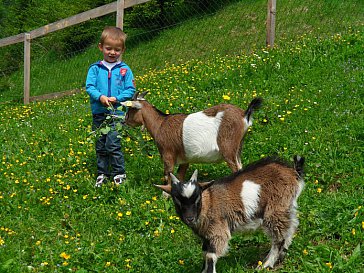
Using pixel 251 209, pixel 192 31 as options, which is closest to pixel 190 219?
pixel 251 209

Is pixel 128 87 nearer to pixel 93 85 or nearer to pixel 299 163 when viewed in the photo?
pixel 93 85

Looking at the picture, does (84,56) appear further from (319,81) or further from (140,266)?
(140,266)

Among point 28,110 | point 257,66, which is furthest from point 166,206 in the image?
point 28,110

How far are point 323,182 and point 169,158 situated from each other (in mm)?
1631

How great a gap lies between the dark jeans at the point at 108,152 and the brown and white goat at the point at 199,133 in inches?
16.7

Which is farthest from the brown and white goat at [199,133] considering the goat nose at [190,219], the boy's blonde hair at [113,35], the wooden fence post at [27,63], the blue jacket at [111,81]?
the wooden fence post at [27,63]

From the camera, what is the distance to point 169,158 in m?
5.58

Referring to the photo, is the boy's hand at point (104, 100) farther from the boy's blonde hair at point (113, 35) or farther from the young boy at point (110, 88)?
the boy's blonde hair at point (113, 35)

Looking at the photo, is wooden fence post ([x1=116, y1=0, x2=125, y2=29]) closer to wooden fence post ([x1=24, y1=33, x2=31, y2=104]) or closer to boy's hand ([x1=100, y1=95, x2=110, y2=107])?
wooden fence post ([x1=24, y1=33, x2=31, y2=104])

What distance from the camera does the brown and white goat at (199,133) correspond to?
522 cm

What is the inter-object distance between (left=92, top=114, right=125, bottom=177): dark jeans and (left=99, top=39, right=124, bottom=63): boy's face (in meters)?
0.68

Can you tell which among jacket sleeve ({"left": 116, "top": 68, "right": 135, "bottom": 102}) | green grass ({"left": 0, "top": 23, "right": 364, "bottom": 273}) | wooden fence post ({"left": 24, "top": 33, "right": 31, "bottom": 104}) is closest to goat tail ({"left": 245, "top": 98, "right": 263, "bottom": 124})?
green grass ({"left": 0, "top": 23, "right": 364, "bottom": 273})

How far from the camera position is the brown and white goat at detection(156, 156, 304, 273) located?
3.92 meters

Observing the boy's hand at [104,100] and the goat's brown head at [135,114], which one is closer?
the boy's hand at [104,100]
